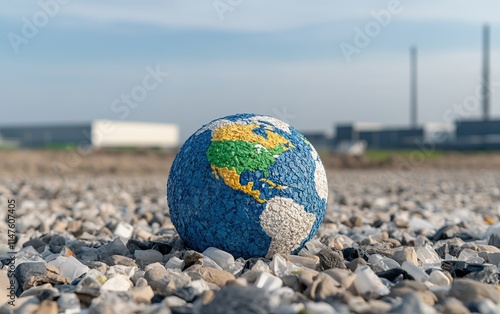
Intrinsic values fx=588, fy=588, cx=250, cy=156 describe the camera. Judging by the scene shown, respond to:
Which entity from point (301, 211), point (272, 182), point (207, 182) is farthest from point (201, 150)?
point (301, 211)

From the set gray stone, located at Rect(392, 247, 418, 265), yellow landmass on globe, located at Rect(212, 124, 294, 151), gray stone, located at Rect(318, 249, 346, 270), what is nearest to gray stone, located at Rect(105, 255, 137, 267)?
yellow landmass on globe, located at Rect(212, 124, 294, 151)

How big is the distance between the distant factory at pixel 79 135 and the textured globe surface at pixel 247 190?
2020 inches

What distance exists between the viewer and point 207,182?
4211mm

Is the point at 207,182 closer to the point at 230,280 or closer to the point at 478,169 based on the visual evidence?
the point at 230,280

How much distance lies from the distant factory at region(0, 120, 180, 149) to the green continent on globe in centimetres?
5138

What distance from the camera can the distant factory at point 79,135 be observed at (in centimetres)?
5728

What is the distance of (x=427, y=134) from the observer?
53750 millimetres

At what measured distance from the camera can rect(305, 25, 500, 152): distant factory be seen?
4875 centimetres

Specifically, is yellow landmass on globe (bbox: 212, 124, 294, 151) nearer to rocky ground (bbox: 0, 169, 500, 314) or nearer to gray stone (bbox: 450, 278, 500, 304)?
rocky ground (bbox: 0, 169, 500, 314)

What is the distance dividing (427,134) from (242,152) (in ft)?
171

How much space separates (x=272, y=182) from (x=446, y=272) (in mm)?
1305

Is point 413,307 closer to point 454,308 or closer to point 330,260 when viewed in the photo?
point 454,308

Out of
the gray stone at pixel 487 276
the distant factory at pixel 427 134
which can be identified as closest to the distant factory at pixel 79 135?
the distant factory at pixel 427 134

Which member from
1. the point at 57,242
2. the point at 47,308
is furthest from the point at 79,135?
the point at 47,308
